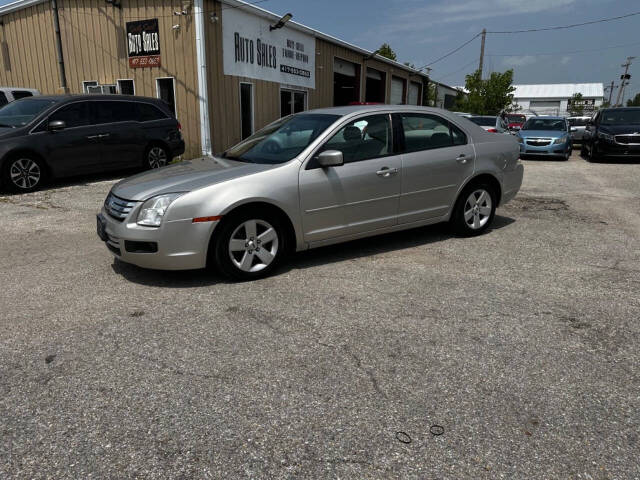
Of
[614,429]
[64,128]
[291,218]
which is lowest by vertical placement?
[614,429]

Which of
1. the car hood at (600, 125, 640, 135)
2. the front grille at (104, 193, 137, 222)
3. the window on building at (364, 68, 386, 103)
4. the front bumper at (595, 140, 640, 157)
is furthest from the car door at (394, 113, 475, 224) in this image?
the window on building at (364, 68, 386, 103)

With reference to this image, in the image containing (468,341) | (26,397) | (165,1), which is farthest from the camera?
(165,1)

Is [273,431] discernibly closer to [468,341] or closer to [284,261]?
[468,341]

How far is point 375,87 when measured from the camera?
27.8 metres

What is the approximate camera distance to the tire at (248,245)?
4371mm

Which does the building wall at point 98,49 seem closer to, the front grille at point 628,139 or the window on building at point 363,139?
the window on building at point 363,139

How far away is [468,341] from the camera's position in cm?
339

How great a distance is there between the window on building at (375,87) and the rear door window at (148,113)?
56.6ft

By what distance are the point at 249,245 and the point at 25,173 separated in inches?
250

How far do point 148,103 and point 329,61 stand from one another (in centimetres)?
1213

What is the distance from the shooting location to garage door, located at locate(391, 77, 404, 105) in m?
29.2

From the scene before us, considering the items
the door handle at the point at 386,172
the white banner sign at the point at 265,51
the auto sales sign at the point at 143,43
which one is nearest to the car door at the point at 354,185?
the door handle at the point at 386,172

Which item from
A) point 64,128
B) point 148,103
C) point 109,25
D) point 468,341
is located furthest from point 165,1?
point 468,341

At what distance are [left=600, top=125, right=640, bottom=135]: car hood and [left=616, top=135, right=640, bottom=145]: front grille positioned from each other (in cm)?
17
